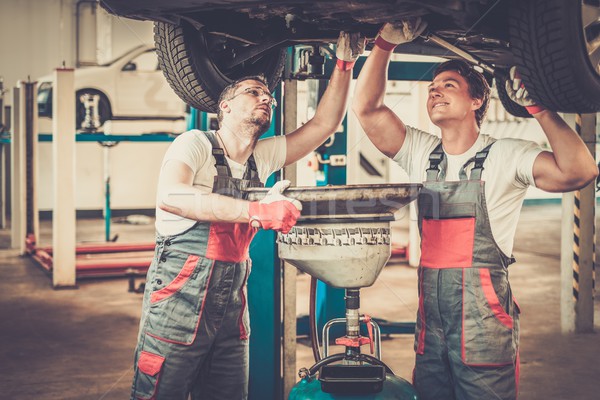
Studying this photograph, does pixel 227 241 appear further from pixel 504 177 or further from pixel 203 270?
pixel 504 177

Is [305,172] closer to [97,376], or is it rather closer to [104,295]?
[104,295]

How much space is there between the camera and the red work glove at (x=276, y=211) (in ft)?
5.86

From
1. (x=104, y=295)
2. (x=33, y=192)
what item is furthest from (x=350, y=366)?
(x=33, y=192)

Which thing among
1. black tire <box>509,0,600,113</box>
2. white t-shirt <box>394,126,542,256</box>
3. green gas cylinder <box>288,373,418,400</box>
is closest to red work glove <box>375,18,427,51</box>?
black tire <box>509,0,600,113</box>

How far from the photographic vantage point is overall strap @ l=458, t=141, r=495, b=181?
7.08ft

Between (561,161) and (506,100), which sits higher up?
(506,100)

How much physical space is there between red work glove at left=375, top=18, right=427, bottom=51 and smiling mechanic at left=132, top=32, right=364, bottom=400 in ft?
0.51

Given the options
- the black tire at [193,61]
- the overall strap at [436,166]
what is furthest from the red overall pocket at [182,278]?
the overall strap at [436,166]

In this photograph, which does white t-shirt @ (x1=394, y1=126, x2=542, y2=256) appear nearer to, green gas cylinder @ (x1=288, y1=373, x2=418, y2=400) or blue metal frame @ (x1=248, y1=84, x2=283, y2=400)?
green gas cylinder @ (x1=288, y1=373, x2=418, y2=400)

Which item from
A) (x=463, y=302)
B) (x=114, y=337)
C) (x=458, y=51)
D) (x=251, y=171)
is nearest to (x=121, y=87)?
(x=114, y=337)

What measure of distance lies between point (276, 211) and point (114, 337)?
328 cm

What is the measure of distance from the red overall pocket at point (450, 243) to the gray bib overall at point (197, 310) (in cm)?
58

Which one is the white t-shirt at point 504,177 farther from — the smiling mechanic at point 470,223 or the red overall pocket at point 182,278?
the red overall pocket at point 182,278

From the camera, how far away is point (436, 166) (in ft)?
7.38
